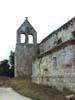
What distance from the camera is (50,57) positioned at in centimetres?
2159

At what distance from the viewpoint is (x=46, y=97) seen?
637 inches

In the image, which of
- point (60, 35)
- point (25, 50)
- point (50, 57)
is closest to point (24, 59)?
point (25, 50)

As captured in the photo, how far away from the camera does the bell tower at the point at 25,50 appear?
141 feet

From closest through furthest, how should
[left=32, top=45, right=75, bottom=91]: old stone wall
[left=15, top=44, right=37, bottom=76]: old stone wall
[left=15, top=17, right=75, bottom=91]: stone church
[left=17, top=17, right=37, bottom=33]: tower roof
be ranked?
[left=32, top=45, right=75, bottom=91]: old stone wall, [left=15, top=17, right=75, bottom=91]: stone church, [left=15, top=44, right=37, bottom=76]: old stone wall, [left=17, top=17, right=37, bottom=33]: tower roof

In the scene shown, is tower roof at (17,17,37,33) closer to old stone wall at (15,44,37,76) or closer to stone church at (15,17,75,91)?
stone church at (15,17,75,91)

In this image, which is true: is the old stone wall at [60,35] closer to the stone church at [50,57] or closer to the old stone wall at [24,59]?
the stone church at [50,57]

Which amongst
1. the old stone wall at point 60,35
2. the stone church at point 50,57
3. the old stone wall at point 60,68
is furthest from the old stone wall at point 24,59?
the old stone wall at point 60,68

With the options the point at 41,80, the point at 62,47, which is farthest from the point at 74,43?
the point at 41,80

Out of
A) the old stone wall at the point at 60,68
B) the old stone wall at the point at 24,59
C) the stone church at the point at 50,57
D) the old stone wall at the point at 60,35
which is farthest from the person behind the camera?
the old stone wall at the point at 24,59

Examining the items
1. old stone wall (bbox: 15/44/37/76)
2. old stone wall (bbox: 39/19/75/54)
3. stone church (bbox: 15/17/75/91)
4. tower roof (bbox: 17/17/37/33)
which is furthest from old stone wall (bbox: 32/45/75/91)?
tower roof (bbox: 17/17/37/33)

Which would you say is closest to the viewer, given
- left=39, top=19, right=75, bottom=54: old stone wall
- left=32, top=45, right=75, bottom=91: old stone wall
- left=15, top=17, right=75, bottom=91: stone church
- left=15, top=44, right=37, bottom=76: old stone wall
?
left=32, top=45, right=75, bottom=91: old stone wall

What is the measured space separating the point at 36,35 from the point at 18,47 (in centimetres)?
296

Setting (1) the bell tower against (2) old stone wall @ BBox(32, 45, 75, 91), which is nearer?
(2) old stone wall @ BBox(32, 45, 75, 91)

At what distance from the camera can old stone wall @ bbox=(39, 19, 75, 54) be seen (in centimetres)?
2807
